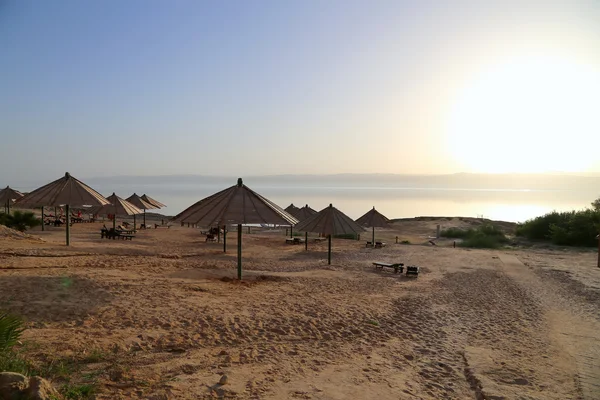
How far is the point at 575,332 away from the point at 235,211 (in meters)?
7.67

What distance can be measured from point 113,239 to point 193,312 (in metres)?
12.8

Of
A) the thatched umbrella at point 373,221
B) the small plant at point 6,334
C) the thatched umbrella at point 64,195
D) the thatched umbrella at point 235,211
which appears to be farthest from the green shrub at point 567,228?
the small plant at point 6,334

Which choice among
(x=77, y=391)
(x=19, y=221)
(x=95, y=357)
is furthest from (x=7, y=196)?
(x=77, y=391)

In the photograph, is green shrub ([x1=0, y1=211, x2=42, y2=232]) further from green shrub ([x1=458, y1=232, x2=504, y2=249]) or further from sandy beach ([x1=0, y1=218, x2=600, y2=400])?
green shrub ([x1=458, y1=232, x2=504, y2=249])

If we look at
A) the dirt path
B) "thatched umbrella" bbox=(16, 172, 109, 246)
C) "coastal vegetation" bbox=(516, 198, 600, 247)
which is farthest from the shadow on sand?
"coastal vegetation" bbox=(516, 198, 600, 247)

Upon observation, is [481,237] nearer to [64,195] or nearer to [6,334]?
[64,195]

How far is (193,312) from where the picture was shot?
6.73 m

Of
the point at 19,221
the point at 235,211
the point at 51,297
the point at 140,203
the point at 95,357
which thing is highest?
the point at 140,203

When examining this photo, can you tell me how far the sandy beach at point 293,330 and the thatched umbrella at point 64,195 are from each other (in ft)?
4.84

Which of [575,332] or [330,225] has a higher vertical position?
[330,225]

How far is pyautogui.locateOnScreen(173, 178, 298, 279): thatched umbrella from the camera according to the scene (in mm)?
9227

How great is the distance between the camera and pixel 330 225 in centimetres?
1395

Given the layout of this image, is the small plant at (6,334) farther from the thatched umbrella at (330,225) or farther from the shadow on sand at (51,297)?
the thatched umbrella at (330,225)

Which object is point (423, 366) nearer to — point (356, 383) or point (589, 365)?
point (356, 383)
